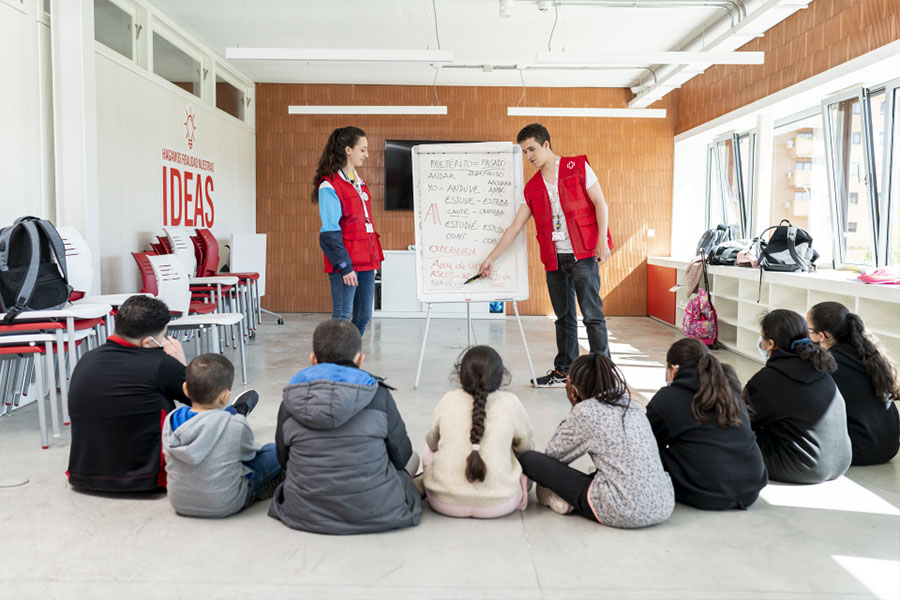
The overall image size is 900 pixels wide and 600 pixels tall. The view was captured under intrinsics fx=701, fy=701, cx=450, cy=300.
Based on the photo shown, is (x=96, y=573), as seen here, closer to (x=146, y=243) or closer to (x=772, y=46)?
(x=146, y=243)

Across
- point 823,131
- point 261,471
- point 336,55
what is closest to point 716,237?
point 823,131

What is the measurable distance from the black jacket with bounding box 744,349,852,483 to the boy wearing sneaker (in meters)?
1.96

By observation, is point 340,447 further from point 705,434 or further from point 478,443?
point 705,434

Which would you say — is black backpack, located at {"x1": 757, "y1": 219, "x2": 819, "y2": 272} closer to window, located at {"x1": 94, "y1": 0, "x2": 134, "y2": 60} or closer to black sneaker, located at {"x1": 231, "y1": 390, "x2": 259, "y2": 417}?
black sneaker, located at {"x1": 231, "y1": 390, "x2": 259, "y2": 417}

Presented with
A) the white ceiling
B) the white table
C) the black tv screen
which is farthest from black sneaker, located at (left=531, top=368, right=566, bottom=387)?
the black tv screen

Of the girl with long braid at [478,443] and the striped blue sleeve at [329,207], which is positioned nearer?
the girl with long braid at [478,443]

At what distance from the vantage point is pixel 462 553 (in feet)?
7.17

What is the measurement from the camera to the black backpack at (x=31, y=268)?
11.6ft

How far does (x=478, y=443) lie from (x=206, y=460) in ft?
Answer: 2.96

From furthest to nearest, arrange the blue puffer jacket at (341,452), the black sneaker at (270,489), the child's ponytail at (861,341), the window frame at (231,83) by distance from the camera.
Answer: the window frame at (231,83) < the child's ponytail at (861,341) < the black sneaker at (270,489) < the blue puffer jacket at (341,452)

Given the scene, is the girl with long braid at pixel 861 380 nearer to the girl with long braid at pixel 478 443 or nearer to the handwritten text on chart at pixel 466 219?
the girl with long braid at pixel 478 443

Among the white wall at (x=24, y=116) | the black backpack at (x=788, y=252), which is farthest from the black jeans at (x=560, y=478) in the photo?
the black backpack at (x=788, y=252)

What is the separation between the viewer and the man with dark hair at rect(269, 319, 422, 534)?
7.16 feet

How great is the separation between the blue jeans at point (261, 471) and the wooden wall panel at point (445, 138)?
6.77 metres
